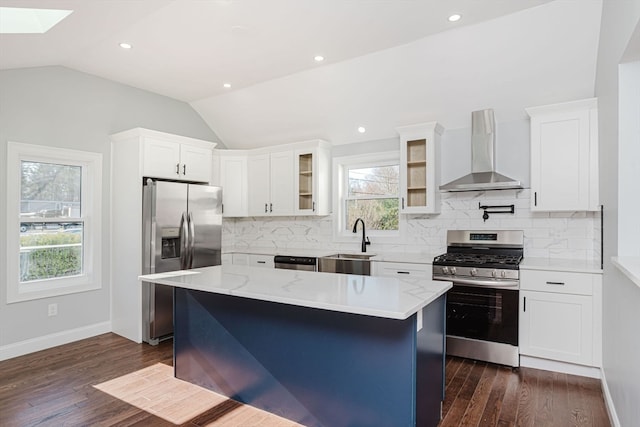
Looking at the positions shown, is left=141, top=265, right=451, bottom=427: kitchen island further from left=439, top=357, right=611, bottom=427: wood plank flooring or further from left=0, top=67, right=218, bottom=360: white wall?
left=0, top=67, right=218, bottom=360: white wall

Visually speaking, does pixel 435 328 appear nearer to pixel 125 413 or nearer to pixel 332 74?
pixel 125 413

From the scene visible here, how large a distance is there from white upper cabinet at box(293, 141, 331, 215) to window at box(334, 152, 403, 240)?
6.5 inches

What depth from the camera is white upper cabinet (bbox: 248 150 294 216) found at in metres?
5.10

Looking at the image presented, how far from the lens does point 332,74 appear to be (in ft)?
13.6

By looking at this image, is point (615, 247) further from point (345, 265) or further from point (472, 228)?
point (345, 265)

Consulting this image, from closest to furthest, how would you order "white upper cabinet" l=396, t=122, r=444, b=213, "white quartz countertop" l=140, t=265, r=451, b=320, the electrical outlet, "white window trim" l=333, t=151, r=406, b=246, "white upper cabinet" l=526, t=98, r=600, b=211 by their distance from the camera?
1. "white quartz countertop" l=140, t=265, r=451, b=320
2. "white upper cabinet" l=526, t=98, r=600, b=211
3. the electrical outlet
4. "white upper cabinet" l=396, t=122, r=444, b=213
5. "white window trim" l=333, t=151, r=406, b=246

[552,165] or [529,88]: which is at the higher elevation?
[529,88]

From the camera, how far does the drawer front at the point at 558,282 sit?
3053 millimetres

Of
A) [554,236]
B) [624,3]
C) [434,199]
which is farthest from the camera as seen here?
[434,199]

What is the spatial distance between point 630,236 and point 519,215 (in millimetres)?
1699

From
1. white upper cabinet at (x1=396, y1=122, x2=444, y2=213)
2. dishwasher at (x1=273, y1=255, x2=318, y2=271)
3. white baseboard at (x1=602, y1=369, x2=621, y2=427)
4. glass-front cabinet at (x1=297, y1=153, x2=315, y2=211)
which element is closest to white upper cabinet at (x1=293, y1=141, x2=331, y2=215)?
glass-front cabinet at (x1=297, y1=153, x2=315, y2=211)

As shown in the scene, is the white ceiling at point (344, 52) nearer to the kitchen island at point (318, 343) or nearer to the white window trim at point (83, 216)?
the white window trim at point (83, 216)

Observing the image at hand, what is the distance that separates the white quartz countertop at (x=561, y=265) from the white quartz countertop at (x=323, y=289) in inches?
53.2

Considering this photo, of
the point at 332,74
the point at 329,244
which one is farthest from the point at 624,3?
the point at 329,244
